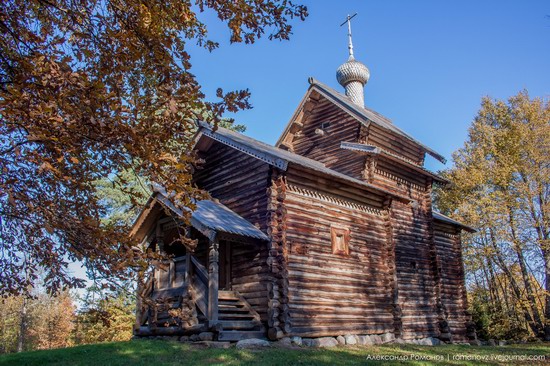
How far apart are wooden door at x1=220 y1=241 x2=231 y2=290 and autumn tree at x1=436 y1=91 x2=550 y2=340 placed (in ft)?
57.4

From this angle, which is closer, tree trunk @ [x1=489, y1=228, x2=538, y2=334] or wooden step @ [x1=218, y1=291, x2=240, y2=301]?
wooden step @ [x1=218, y1=291, x2=240, y2=301]

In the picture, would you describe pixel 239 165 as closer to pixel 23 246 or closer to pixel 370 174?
pixel 370 174

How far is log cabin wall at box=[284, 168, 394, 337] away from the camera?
1380cm

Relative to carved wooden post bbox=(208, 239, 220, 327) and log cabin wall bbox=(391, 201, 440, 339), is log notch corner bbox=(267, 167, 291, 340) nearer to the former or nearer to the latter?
carved wooden post bbox=(208, 239, 220, 327)

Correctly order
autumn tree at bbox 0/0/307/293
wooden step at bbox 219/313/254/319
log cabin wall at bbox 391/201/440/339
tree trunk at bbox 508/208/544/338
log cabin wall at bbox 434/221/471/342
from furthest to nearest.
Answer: tree trunk at bbox 508/208/544/338, log cabin wall at bbox 434/221/471/342, log cabin wall at bbox 391/201/440/339, wooden step at bbox 219/313/254/319, autumn tree at bbox 0/0/307/293

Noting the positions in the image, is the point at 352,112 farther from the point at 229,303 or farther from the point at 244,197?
the point at 229,303

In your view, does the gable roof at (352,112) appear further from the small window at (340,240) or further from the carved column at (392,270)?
the small window at (340,240)

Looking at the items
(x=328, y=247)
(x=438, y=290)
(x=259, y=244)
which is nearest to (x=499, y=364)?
(x=328, y=247)

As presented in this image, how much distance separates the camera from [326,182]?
15461 mm

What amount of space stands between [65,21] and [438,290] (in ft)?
59.6

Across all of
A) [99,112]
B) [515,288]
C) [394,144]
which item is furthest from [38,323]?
[99,112]

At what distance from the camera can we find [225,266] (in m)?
14.7

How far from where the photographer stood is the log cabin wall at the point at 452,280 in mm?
21391

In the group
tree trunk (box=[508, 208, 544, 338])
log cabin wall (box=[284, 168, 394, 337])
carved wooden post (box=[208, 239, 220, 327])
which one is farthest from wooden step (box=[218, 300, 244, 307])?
tree trunk (box=[508, 208, 544, 338])
